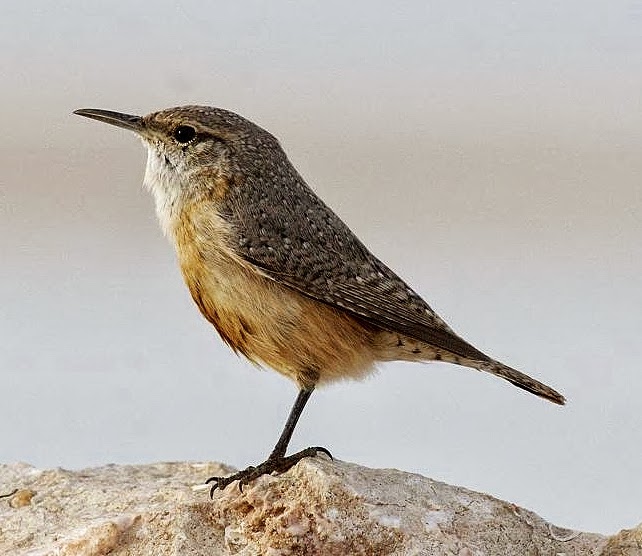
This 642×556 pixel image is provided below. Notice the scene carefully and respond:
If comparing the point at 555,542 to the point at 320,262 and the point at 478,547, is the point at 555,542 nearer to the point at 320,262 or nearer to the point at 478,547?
the point at 478,547

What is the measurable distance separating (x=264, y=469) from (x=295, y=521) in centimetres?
56

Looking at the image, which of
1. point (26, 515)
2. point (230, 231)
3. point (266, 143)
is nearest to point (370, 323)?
point (230, 231)

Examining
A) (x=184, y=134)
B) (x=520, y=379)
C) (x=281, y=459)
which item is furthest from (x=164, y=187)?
(x=520, y=379)

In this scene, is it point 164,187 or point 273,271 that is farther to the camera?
point 164,187

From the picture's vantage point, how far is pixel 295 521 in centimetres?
459

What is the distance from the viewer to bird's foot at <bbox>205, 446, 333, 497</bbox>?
16.2 feet

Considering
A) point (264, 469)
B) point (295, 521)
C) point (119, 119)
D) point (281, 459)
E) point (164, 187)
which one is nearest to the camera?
point (295, 521)

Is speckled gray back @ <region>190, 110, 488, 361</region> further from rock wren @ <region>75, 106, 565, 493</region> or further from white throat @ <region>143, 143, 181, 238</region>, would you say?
white throat @ <region>143, 143, 181, 238</region>

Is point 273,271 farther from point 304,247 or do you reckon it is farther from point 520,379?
point 520,379

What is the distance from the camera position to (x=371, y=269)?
18.7ft

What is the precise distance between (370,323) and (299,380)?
0.48 m

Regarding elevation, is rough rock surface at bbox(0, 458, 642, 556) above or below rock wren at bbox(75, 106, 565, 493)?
below

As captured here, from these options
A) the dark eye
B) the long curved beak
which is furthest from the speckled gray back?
the long curved beak

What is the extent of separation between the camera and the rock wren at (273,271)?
5.31m
